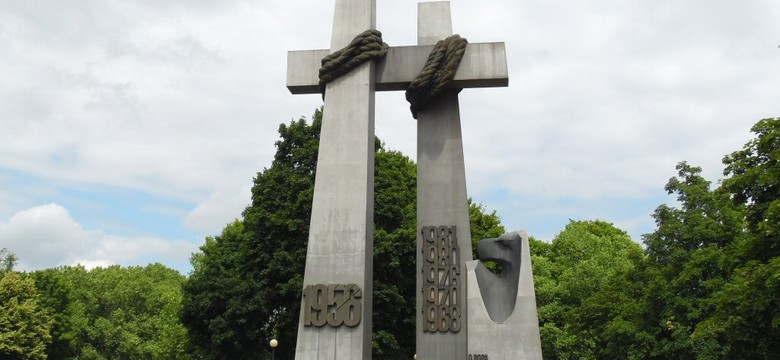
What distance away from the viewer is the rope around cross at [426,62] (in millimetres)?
12391

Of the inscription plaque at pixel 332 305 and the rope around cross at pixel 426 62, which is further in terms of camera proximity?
the rope around cross at pixel 426 62

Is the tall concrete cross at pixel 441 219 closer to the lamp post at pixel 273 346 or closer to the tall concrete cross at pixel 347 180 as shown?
the tall concrete cross at pixel 347 180

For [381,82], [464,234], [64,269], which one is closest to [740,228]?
[464,234]

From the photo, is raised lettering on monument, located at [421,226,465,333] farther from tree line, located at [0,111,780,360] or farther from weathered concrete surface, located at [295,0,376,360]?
tree line, located at [0,111,780,360]

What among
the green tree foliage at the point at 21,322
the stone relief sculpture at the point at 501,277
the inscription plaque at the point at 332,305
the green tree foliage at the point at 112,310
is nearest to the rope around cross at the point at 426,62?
the stone relief sculpture at the point at 501,277

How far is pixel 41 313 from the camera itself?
38312 millimetres

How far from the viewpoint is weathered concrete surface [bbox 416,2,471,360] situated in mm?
11953

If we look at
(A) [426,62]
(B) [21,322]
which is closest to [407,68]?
(A) [426,62]

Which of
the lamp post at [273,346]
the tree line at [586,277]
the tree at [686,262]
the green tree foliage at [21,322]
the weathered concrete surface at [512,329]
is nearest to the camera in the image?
the weathered concrete surface at [512,329]

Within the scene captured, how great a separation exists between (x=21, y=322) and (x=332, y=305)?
3251 cm

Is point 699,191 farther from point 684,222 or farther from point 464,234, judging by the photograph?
point 464,234

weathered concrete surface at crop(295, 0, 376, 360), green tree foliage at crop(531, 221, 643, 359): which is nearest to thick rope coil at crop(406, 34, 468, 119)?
weathered concrete surface at crop(295, 0, 376, 360)

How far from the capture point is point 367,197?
1152 centimetres

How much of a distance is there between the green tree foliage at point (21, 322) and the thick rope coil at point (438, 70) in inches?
1271
